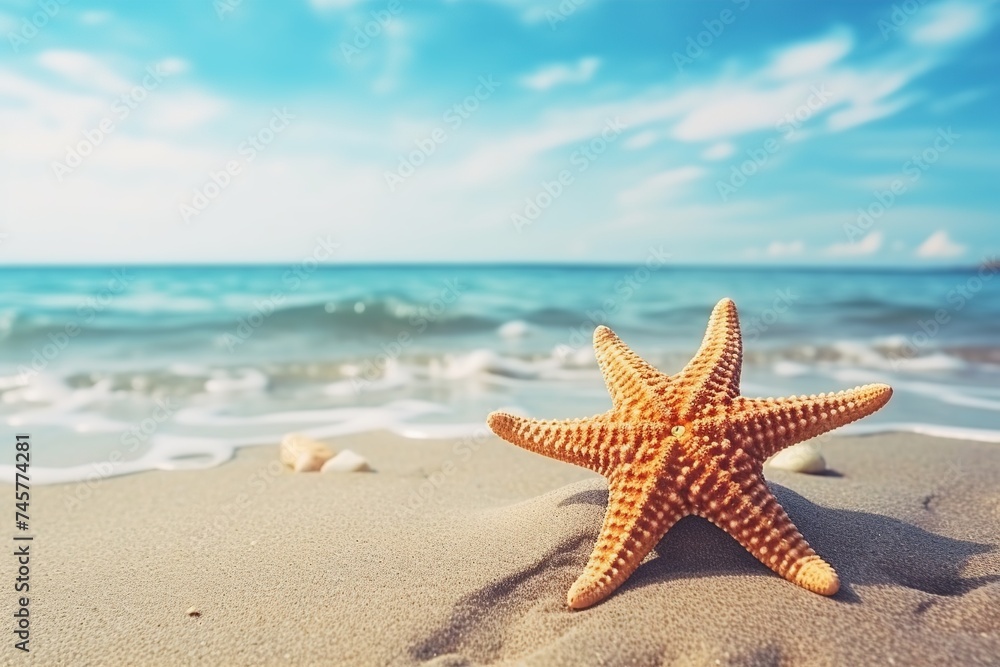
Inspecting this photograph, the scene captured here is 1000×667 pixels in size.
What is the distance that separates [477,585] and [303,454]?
2.46 metres

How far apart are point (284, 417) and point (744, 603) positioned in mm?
5579

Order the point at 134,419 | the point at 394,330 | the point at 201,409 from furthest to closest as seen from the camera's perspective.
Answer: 1. the point at 394,330
2. the point at 201,409
3. the point at 134,419

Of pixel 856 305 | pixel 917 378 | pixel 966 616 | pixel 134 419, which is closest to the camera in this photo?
pixel 966 616

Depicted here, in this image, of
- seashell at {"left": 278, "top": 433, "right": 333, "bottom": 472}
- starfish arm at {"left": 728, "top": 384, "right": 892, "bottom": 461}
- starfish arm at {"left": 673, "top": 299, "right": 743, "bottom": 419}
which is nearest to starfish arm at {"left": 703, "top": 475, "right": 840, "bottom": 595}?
starfish arm at {"left": 728, "top": 384, "right": 892, "bottom": 461}

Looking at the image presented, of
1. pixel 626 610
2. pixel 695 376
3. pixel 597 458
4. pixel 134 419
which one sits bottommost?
pixel 134 419

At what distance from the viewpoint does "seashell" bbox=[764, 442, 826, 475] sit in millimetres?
4824

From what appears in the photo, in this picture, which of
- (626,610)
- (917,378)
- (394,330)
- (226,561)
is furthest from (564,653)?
(394,330)

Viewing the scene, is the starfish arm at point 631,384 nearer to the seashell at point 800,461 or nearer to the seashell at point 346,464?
the seashell at point 800,461

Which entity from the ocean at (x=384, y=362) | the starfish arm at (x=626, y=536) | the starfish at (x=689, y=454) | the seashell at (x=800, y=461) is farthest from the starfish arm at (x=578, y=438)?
the ocean at (x=384, y=362)

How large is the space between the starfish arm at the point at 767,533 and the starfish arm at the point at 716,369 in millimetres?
362

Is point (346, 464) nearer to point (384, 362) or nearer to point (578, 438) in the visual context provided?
point (578, 438)

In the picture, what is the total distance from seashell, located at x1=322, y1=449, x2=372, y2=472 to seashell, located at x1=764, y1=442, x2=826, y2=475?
2.76 m

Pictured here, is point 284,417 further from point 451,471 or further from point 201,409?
point 451,471

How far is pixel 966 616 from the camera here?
2.62m
